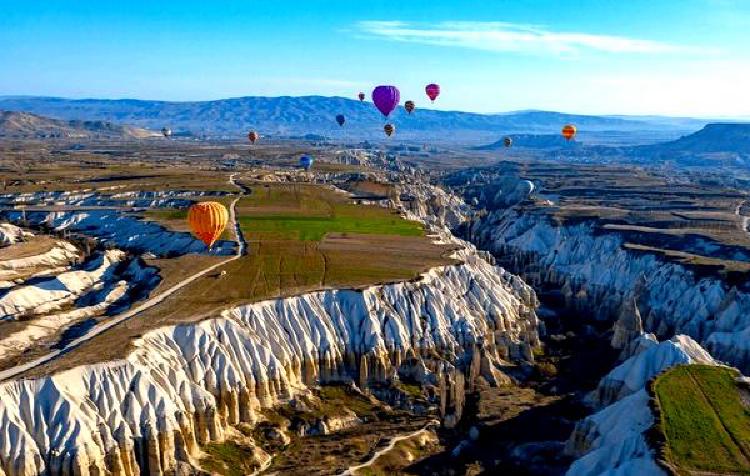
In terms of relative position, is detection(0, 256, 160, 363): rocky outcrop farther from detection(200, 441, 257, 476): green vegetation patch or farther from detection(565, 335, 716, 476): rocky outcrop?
detection(565, 335, 716, 476): rocky outcrop

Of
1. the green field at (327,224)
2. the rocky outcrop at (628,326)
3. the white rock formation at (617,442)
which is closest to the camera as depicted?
the white rock formation at (617,442)

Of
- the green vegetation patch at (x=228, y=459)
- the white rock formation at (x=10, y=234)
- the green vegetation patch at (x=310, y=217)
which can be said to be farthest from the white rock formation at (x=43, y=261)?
the green vegetation patch at (x=228, y=459)

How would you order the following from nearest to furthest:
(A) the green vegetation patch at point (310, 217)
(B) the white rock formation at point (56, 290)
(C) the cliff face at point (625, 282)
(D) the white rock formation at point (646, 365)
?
(D) the white rock formation at point (646, 365) < (B) the white rock formation at point (56, 290) < (C) the cliff face at point (625, 282) < (A) the green vegetation patch at point (310, 217)

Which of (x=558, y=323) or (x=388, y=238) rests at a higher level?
(x=388, y=238)

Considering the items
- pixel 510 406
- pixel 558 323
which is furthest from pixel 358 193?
pixel 510 406

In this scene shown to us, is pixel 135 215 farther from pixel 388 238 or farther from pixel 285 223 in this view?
pixel 388 238

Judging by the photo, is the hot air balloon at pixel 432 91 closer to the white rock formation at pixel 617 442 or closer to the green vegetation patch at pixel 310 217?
the green vegetation patch at pixel 310 217

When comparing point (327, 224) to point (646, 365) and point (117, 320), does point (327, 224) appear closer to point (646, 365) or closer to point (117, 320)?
point (117, 320)

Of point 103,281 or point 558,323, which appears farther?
point 558,323
